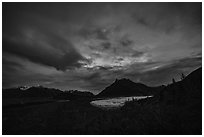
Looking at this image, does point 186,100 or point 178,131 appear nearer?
point 178,131

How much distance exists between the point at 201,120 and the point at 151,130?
14.0 feet

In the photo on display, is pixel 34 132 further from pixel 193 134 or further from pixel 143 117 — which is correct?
pixel 193 134

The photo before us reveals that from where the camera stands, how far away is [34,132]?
46.1 feet

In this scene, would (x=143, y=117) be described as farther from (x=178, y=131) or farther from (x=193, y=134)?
(x=193, y=134)

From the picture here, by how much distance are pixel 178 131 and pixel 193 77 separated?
10.4 metres

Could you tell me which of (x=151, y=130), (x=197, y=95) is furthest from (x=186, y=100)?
(x=151, y=130)

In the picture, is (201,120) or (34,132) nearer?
(201,120)

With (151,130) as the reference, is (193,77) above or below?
above

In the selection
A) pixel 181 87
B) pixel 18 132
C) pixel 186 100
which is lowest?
pixel 18 132

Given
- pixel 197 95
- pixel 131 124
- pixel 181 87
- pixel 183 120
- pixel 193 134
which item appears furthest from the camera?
pixel 181 87

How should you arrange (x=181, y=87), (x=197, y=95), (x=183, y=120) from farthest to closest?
(x=181, y=87) → (x=197, y=95) → (x=183, y=120)

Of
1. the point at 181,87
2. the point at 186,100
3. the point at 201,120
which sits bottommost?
the point at 201,120

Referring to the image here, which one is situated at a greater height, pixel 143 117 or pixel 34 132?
pixel 143 117

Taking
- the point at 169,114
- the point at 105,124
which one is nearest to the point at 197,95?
the point at 169,114
